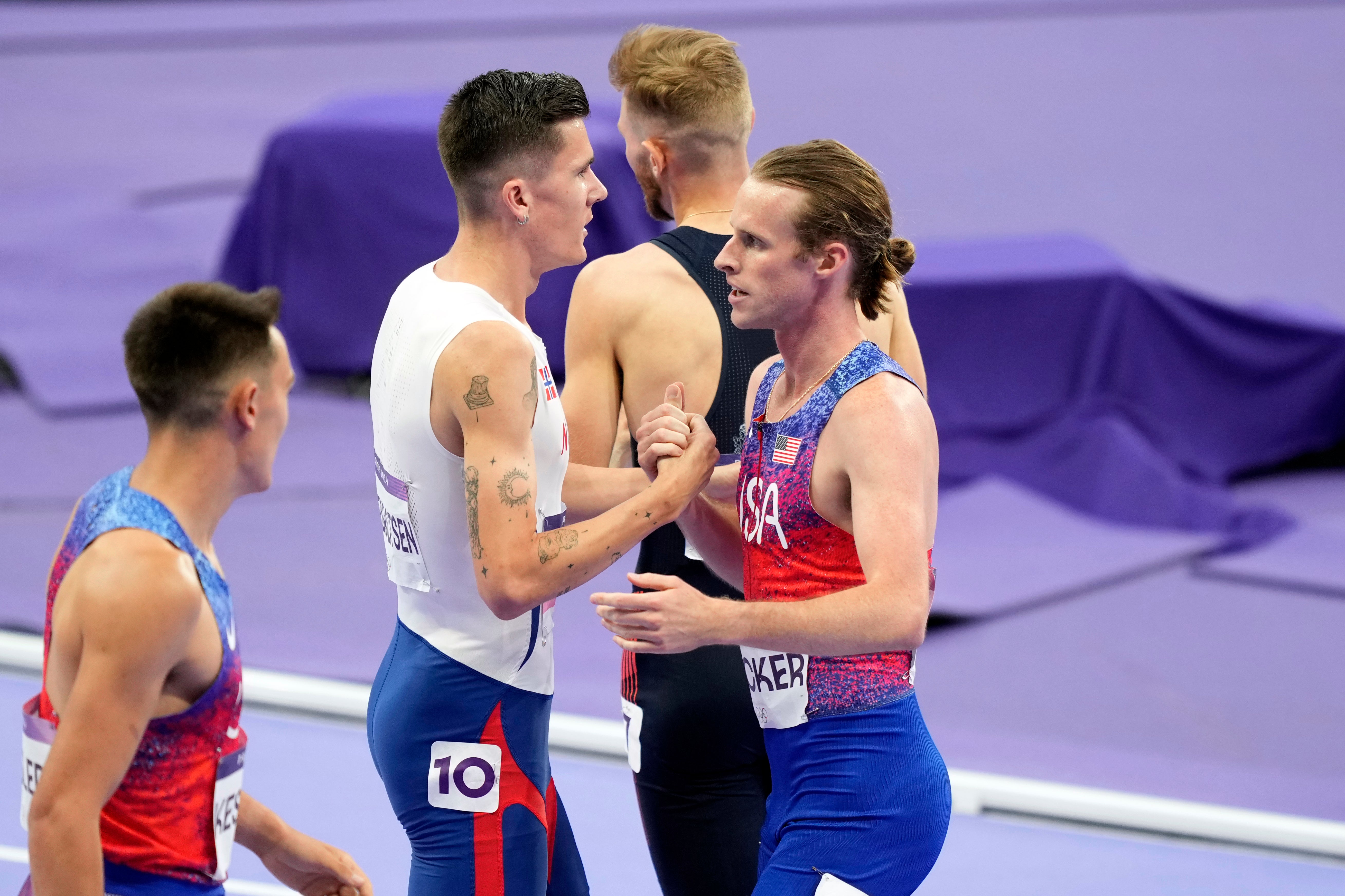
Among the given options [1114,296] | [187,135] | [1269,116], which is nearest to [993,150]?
[1269,116]

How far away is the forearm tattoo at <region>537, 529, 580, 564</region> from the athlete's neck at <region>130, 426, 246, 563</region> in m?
0.45

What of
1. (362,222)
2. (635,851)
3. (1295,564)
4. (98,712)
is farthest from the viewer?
(362,222)

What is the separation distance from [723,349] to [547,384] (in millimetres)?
→ 483

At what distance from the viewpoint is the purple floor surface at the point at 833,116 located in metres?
10.2

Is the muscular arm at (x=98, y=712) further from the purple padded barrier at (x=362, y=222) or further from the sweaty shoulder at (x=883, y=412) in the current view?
the purple padded barrier at (x=362, y=222)

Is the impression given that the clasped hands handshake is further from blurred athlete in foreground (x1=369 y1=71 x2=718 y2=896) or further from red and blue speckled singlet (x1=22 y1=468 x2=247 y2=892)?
red and blue speckled singlet (x1=22 y1=468 x2=247 y2=892)

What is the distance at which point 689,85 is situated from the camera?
2.71 metres

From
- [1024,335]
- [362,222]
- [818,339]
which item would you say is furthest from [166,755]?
[362,222]

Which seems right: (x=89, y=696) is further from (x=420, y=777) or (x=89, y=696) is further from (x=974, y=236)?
(x=974, y=236)

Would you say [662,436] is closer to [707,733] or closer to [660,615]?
[660,615]

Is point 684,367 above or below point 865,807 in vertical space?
above

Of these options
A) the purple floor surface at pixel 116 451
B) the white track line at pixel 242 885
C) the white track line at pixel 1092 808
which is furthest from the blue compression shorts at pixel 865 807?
the purple floor surface at pixel 116 451

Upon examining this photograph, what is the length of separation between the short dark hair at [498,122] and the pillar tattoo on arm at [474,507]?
0.40 m

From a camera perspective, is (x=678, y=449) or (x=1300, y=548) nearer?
(x=678, y=449)
